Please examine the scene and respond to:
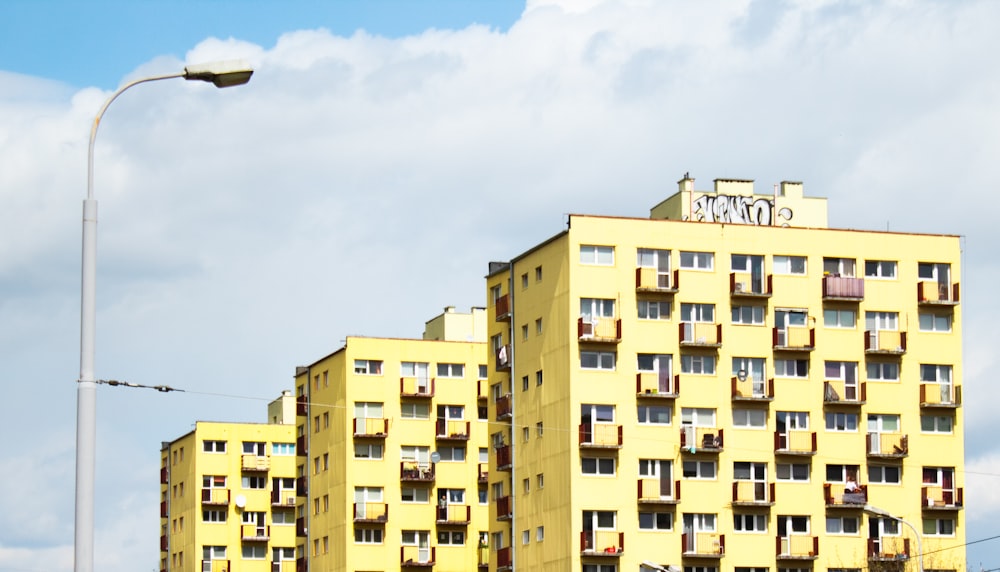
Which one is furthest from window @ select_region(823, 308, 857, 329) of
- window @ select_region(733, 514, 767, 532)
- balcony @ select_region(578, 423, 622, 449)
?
balcony @ select_region(578, 423, 622, 449)

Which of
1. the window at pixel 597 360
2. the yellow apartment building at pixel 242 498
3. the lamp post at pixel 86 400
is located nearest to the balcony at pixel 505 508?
the window at pixel 597 360

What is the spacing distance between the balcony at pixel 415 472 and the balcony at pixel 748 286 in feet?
114

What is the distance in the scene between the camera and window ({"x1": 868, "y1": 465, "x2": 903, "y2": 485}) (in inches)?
4488

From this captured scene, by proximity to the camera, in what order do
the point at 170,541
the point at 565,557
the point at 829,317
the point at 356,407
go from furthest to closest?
the point at 170,541
the point at 356,407
the point at 829,317
the point at 565,557

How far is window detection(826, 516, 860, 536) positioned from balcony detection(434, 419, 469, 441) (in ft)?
114

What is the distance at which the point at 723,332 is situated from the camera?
11244 cm

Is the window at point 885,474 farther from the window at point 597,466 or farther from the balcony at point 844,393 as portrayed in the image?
the window at point 597,466

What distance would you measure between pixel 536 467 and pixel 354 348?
29846mm

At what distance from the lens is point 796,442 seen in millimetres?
112625

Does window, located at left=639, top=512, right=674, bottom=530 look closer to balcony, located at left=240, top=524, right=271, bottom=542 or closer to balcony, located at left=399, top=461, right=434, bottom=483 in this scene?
balcony, located at left=399, top=461, right=434, bottom=483

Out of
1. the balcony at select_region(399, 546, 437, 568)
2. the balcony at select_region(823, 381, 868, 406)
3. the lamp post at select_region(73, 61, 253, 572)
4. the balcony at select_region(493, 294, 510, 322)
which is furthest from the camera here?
the balcony at select_region(399, 546, 437, 568)

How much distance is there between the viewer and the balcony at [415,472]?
454 ft

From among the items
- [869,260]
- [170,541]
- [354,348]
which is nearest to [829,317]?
[869,260]

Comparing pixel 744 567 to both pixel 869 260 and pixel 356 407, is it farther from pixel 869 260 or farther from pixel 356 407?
pixel 356 407
